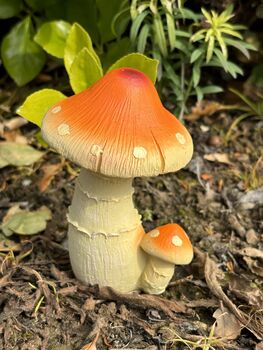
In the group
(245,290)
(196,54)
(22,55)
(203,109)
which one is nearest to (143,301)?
(245,290)

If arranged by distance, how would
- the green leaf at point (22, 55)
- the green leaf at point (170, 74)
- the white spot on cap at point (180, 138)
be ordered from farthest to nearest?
the green leaf at point (22, 55), the green leaf at point (170, 74), the white spot on cap at point (180, 138)

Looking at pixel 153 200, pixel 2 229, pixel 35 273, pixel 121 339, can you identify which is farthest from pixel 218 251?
pixel 2 229

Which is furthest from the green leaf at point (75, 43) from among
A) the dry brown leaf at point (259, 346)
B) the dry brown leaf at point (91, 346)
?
the dry brown leaf at point (259, 346)

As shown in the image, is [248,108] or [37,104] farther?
[248,108]

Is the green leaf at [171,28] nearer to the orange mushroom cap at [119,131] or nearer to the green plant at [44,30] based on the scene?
the green plant at [44,30]

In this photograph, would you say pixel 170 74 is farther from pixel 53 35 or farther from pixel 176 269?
pixel 176 269
